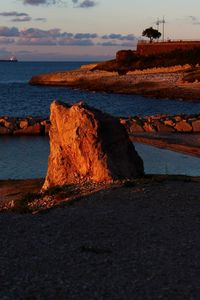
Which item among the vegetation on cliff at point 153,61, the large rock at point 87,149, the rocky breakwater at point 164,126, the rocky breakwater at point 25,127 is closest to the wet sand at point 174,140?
the rocky breakwater at point 164,126

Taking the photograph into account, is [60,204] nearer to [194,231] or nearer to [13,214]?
[13,214]

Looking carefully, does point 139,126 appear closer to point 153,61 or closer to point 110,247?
point 110,247

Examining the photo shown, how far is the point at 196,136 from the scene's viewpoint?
48.2m

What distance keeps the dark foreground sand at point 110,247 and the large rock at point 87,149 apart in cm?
227

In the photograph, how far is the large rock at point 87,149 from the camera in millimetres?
22859

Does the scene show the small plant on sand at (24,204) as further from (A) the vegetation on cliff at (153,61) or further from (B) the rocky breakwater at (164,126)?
(A) the vegetation on cliff at (153,61)

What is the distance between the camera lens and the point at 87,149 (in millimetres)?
23047

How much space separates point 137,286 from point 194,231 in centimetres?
433

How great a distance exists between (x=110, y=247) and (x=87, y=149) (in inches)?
342

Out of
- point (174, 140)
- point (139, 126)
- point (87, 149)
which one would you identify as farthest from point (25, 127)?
point (87, 149)

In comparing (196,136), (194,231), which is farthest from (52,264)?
(196,136)

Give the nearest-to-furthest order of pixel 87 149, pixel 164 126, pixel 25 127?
pixel 87 149
pixel 164 126
pixel 25 127

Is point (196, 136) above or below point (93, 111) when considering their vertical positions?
below

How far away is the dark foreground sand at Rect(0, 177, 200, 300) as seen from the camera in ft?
39.3
